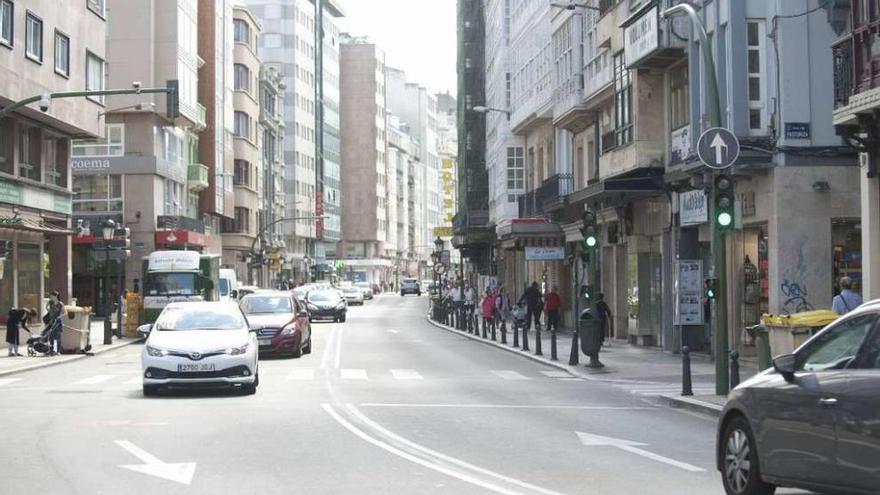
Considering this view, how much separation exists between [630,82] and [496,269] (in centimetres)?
3883

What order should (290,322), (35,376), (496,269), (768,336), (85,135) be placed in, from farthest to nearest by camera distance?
(496,269) → (85,135) → (290,322) → (35,376) → (768,336)

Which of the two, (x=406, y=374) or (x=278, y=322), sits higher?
(x=278, y=322)

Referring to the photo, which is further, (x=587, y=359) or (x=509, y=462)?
(x=587, y=359)

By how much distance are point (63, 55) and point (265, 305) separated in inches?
561

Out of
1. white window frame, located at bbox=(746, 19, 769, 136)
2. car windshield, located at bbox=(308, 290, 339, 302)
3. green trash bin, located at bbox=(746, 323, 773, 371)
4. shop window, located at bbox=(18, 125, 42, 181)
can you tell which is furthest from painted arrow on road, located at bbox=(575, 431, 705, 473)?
car windshield, located at bbox=(308, 290, 339, 302)

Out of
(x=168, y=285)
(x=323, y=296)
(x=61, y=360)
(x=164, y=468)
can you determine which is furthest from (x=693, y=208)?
(x=323, y=296)

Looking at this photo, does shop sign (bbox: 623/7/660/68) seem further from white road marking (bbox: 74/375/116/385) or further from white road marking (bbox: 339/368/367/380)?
white road marking (bbox: 74/375/116/385)

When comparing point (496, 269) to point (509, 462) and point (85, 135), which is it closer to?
point (85, 135)

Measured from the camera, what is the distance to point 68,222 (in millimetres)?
44906

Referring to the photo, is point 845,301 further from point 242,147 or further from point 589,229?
point 242,147

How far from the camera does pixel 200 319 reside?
2192 cm

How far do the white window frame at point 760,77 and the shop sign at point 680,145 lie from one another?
2924 mm

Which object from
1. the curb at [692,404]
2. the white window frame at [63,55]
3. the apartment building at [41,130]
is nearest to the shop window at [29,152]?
the apartment building at [41,130]

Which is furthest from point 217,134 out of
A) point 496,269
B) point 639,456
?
point 639,456
